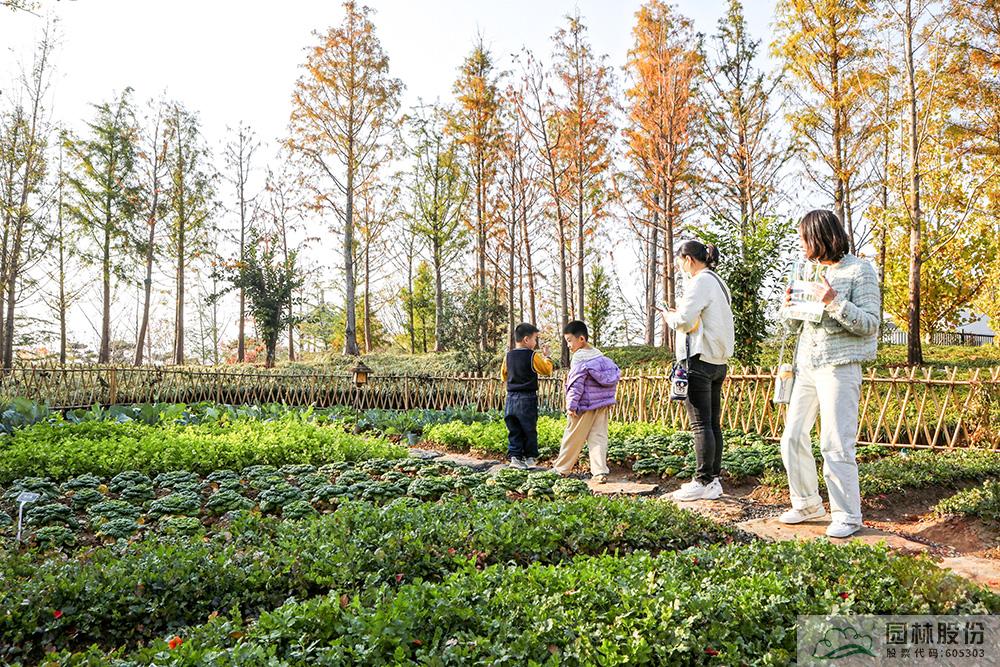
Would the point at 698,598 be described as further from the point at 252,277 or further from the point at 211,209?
the point at 211,209

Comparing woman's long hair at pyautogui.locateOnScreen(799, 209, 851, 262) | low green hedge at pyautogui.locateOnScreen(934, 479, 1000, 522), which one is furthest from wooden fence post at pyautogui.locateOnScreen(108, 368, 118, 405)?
low green hedge at pyautogui.locateOnScreen(934, 479, 1000, 522)

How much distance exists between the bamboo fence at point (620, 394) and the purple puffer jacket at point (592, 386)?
295 cm

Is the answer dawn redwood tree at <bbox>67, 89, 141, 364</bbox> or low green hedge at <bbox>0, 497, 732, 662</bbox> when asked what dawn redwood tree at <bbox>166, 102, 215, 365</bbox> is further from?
low green hedge at <bbox>0, 497, 732, 662</bbox>

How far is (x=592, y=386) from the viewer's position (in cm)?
596

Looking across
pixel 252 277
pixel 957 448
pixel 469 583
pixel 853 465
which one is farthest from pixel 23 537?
pixel 252 277

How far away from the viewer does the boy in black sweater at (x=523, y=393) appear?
265 inches

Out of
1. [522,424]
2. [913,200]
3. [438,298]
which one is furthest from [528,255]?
[522,424]

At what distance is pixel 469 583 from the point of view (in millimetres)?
2604

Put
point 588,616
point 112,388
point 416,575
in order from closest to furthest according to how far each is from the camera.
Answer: point 588,616 → point 416,575 → point 112,388

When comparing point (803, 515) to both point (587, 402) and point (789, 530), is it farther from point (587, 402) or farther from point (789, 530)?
point (587, 402)

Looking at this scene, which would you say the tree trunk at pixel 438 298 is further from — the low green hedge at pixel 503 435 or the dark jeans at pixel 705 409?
the dark jeans at pixel 705 409

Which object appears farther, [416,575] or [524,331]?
[524,331]

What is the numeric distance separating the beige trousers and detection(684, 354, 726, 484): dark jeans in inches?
52.4

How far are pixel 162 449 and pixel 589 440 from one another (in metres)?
4.19
